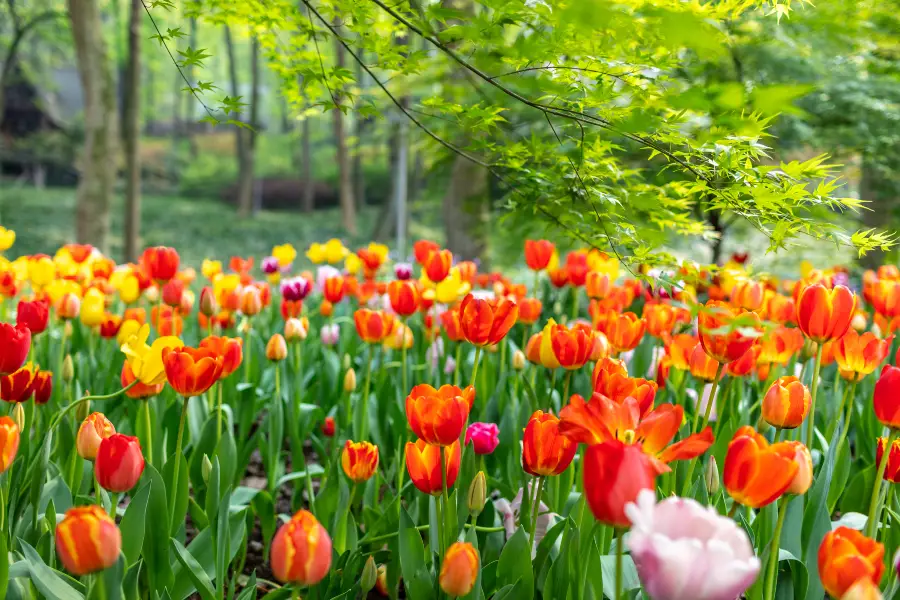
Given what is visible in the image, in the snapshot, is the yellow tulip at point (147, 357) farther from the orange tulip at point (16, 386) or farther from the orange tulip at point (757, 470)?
the orange tulip at point (757, 470)

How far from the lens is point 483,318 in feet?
5.08

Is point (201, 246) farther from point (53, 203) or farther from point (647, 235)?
point (647, 235)

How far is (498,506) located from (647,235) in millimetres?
727

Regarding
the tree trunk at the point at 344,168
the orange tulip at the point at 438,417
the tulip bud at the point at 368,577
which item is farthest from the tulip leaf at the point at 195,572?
the tree trunk at the point at 344,168

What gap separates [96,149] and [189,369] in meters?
7.26

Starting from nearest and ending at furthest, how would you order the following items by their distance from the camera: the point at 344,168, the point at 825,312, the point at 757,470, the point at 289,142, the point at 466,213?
the point at 757,470, the point at 825,312, the point at 466,213, the point at 344,168, the point at 289,142

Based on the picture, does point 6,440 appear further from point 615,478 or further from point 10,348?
point 615,478

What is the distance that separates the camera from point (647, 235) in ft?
4.68

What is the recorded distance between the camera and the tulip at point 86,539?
0.91 m

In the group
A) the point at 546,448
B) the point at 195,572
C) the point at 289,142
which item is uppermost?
the point at 546,448

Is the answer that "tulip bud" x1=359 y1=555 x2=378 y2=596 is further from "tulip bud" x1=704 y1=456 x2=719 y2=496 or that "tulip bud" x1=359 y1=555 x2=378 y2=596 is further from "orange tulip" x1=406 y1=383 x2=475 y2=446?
"tulip bud" x1=704 y1=456 x2=719 y2=496

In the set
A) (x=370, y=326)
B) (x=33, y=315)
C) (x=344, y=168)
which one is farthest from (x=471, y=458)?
(x=344, y=168)

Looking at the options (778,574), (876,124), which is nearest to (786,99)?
(778,574)

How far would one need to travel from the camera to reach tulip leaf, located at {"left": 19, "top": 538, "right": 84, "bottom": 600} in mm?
1162
